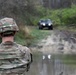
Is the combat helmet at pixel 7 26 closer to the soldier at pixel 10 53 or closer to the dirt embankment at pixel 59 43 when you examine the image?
the soldier at pixel 10 53

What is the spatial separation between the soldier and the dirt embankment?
106 feet

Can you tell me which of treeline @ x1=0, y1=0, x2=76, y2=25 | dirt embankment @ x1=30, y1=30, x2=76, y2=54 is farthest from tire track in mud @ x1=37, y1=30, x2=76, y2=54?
treeline @ x1=0, y1=0, x2=76, y2=25

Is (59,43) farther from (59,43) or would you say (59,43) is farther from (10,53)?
(10,53)

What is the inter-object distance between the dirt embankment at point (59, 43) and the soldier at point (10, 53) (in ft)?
106

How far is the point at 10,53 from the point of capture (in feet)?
14.8

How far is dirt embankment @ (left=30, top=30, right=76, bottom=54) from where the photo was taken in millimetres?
38531

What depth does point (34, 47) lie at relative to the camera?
39.8 m

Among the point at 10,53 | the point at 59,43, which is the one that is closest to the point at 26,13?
the point at 59,43

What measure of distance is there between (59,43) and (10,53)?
119 feet

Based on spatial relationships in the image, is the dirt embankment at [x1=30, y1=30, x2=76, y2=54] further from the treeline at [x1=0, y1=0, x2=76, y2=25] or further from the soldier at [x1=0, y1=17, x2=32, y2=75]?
the soldier at [x1=0, y1=17, x2=32, y2=75]

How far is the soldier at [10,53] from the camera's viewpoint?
4.48 m

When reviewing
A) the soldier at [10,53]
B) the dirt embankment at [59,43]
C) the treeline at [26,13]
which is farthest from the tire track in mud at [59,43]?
the soldier at [10,53]

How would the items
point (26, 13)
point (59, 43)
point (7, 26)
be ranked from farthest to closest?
point (26, 13), point (59, 43), point (7, 26)

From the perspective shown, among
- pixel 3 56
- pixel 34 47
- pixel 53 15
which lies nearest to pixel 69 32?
pixel 34 47
